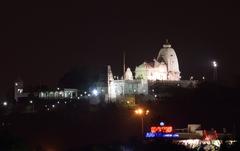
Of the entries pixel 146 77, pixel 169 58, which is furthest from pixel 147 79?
pixel 169 58

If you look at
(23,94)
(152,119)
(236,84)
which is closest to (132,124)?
(152,119)

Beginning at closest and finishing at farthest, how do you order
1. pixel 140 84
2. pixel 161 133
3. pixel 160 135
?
pixel 160 135 → pixel 161 133 → pixel 140 84

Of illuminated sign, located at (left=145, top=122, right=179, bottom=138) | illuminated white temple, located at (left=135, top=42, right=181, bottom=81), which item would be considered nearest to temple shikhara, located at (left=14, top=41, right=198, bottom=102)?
illuminated white temple, located at (left=135, top=42, right=181, bottom=81)

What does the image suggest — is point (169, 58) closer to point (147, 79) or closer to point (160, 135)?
point (147, 79)

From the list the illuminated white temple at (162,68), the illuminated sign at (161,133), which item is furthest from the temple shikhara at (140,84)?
the illuminated sign at (161,133)

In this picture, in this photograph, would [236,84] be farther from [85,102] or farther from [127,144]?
[127,144]

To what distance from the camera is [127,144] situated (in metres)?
47.7

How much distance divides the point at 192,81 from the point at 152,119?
44084 millimetres

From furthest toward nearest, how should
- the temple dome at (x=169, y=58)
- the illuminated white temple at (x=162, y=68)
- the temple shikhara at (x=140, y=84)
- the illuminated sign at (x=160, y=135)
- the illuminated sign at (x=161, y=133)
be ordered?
the temple dome at (x=169, y=58) < the illuminated white temple at (x=162, y=68) < the temple shikhara at (x=140, y=84) < the illuminated sign at (x=161, y=133) < the illuminated sign at (x=160, y=135)

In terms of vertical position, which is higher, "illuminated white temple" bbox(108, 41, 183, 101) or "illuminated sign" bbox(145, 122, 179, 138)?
"illuminated white temple" bbox(108, 41, 183, 101)

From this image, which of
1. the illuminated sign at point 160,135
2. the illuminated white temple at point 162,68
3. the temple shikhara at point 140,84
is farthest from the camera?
the illuminated white temple at point 162,68

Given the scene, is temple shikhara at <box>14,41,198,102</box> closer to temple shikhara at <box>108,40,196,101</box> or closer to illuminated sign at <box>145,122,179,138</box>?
temple shikhara at <box>108,40,196,101</box>

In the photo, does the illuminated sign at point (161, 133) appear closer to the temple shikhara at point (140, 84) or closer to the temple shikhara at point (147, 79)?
the temple shikhara at point (140, 84)

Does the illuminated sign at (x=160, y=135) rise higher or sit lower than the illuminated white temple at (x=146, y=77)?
lower
